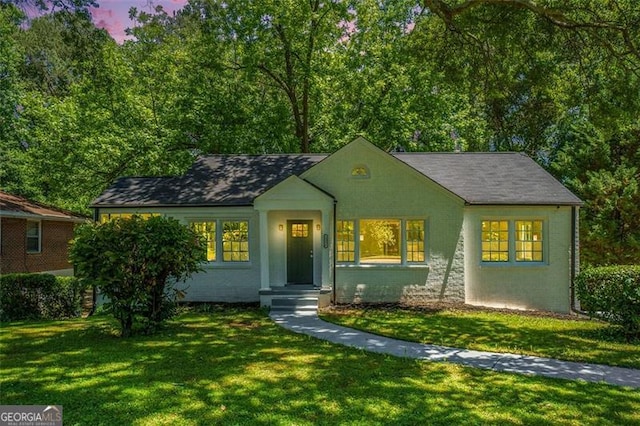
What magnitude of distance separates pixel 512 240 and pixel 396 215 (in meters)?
3.97

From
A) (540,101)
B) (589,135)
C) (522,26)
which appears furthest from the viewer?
(540,101)

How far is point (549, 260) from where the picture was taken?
46.1 feet

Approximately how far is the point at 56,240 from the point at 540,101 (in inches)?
1159

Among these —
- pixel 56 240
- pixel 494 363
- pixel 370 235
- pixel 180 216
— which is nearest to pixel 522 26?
pixel 370 235

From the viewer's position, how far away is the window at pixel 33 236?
20.9 meters

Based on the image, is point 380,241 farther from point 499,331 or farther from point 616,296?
point 616,296

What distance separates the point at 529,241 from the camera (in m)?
14.2

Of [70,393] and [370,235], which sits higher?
[370,235]

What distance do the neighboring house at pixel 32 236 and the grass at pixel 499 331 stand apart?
43.4ft

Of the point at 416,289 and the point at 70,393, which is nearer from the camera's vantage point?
the point at 70,393

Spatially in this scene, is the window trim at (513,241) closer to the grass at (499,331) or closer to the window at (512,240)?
the window at (512,240)

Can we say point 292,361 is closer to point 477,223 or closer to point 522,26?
point 477,223

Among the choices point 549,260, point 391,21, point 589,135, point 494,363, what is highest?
point 391,21

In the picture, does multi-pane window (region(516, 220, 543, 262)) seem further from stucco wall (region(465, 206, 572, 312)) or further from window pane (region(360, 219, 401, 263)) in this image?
window pane (region(360, 219, 401, 263))
